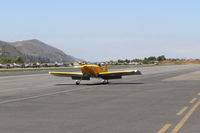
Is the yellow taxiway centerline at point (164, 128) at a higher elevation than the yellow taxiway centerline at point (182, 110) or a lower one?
higher

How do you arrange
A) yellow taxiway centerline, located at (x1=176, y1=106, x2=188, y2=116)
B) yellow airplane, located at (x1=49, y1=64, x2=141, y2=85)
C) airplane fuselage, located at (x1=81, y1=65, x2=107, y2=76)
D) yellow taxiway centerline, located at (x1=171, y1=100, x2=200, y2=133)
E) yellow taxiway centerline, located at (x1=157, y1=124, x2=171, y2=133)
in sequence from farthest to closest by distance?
yellow airplane, located at (x1=49, y1=64, x2=141, y2=85) → airplane fuselage, located at (x1=81, y1=65, x2=107, y2=76) → yellow taxiway centerline, located at (x1=176, y1=106, x2=188, y2=116) → yellow taxiway centerline, located at (x1=171, y1=100, x2=200, y2=133) → yellow taxiway centerline, located at (x1=157, y1=124, x2=171, y2=133)

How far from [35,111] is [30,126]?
10.2 feet

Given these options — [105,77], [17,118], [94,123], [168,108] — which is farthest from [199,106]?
[105,77]

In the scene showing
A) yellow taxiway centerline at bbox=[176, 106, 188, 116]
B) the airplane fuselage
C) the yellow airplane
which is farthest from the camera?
the yellow airplane

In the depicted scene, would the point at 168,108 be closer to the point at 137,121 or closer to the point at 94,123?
the point at 137,121

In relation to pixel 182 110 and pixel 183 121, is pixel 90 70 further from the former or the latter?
pixel 183 121

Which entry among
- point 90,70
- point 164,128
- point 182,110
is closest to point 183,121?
point 164,128

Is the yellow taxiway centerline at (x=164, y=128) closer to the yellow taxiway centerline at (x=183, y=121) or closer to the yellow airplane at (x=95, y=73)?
the yellow taxiway centerline at (x=183, y=121)

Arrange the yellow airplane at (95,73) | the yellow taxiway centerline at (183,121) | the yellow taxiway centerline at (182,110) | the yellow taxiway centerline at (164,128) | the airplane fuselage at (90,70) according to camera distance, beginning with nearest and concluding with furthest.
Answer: the yellow taxiway centerline at (164,128), the yellow taxiway centerline at (183,121), the yellow taxiway centerline at (182,110), the airplane fuselage at (90,70), the yellow airplane at (95,73)

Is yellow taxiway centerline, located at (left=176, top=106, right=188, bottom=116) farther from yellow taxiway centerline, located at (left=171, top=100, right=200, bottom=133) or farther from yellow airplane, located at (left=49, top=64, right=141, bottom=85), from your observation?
yellow airplane, located at (left=49, top=64, right=141, bottom=85)

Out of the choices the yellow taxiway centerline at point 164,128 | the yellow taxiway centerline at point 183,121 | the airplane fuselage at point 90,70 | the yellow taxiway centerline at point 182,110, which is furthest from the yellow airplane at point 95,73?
the yellow taxiway centerline at point 164,128

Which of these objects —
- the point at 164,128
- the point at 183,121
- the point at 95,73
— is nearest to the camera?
the point at 164,128

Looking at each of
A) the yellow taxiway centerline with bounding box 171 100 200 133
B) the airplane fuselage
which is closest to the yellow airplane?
the airplane fuselage

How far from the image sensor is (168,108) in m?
13.2
